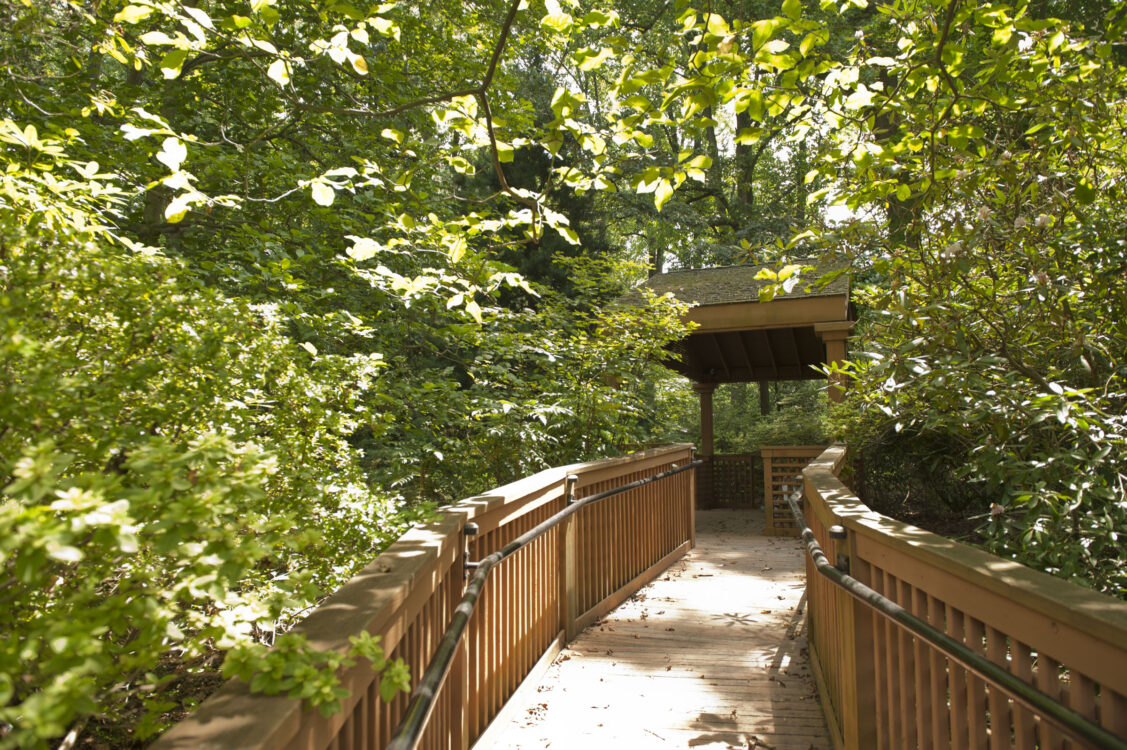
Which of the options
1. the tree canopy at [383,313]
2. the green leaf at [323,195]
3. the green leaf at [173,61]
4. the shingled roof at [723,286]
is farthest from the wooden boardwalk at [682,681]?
the shingled roof at [723,286]

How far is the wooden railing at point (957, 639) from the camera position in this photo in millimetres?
1333

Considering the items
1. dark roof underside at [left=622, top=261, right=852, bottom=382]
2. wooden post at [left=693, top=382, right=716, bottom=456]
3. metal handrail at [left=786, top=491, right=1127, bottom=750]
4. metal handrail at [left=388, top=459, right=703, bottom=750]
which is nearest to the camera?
metal handrail at [left=786, top=491, right=1127, bottom=750]

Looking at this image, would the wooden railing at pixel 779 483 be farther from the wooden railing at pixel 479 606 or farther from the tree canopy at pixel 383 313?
the wooden railing at pixel 479 606

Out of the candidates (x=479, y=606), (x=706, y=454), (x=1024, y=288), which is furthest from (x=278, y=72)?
(x=706, y=454)

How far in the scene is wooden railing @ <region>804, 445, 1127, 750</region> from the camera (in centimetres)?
133

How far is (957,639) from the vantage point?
5.99 feet

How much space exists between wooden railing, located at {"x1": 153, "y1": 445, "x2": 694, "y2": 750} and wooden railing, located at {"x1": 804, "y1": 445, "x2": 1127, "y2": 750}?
147 cm

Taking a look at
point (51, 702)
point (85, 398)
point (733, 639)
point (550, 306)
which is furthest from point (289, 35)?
point (51, 702)

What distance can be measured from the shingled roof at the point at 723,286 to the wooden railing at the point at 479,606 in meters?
3.48

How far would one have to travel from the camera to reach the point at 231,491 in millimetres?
1314

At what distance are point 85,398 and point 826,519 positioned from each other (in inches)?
115

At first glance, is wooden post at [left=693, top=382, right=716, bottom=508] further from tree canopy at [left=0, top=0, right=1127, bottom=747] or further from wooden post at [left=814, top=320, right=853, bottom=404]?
tree canopy at [left=0, top=0, right=1127, bottom=747]

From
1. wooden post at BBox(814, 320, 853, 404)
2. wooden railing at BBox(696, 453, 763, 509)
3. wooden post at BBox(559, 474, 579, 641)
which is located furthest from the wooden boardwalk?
wooden railing at BBox(696, 453, 763, 509)

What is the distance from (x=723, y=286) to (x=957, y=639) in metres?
8.66
